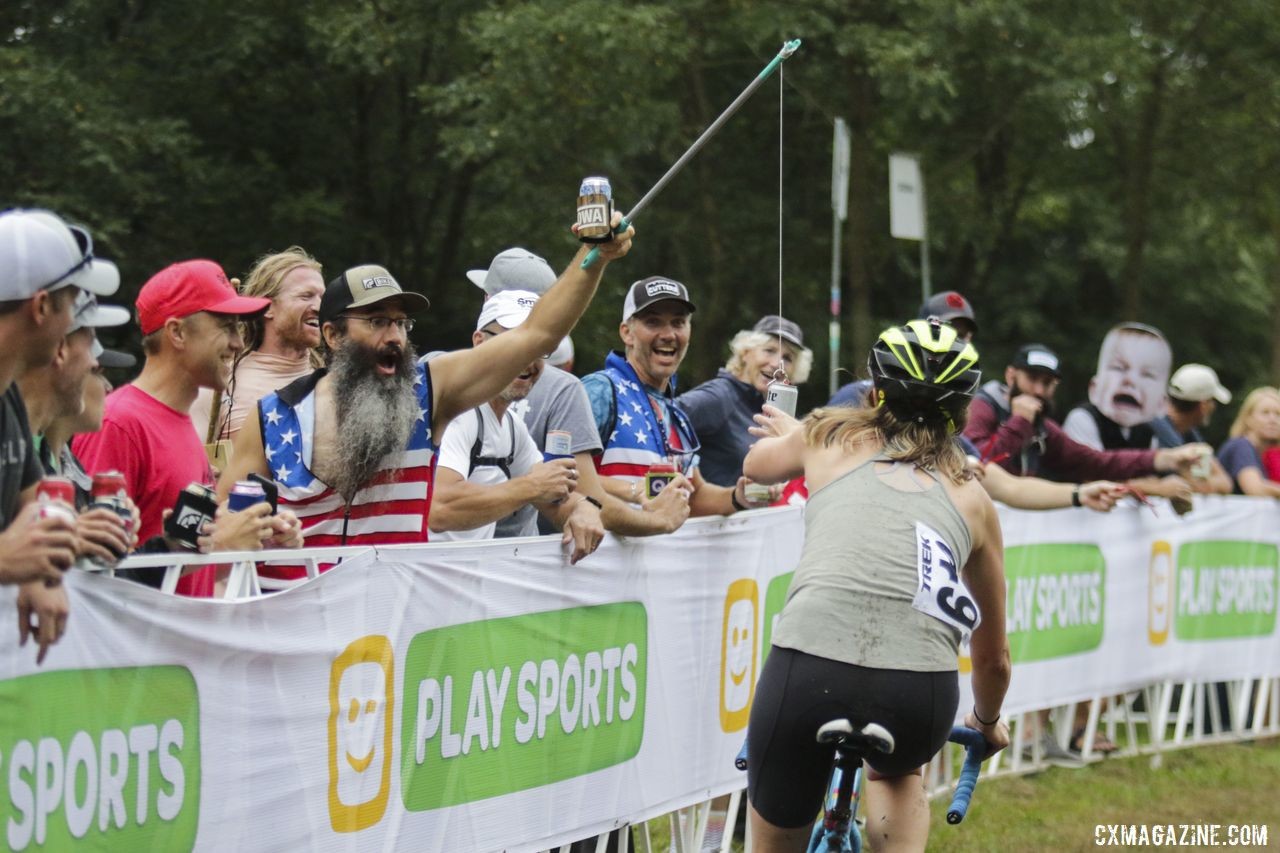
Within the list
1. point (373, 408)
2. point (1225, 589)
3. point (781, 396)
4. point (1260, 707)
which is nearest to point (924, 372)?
point (781, 396)

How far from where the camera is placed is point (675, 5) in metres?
19.8

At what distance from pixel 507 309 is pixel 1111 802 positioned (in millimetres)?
4547

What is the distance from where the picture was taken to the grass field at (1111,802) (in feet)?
26.3

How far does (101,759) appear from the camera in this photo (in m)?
3.83

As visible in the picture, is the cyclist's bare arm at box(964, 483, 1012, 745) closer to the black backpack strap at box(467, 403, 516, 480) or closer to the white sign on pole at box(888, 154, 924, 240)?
the black backpack strap at box(467, 403, 516, 480)

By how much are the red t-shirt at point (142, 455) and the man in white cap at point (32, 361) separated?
3.40 feet

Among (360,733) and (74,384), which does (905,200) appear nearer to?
(360,733)

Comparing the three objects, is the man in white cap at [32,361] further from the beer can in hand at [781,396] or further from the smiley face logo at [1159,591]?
the smiley face logo at [1159,591]

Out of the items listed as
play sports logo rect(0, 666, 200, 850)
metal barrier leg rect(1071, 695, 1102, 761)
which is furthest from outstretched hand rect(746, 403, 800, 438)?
metal barrier leg rect(1071, 695, 1102, 761)

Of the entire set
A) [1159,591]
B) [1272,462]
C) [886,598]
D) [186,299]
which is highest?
[186,299]

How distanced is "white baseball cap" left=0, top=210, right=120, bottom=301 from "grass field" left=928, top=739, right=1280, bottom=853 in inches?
203

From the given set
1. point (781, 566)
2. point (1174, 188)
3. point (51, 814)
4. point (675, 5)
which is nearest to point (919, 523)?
point (51, 814)

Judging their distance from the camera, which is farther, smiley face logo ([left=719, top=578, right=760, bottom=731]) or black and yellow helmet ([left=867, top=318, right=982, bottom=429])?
smiley face logo ([left=719, top=578, right=760, bottom=731])

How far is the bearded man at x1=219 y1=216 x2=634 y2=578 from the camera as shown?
5.11 meters
